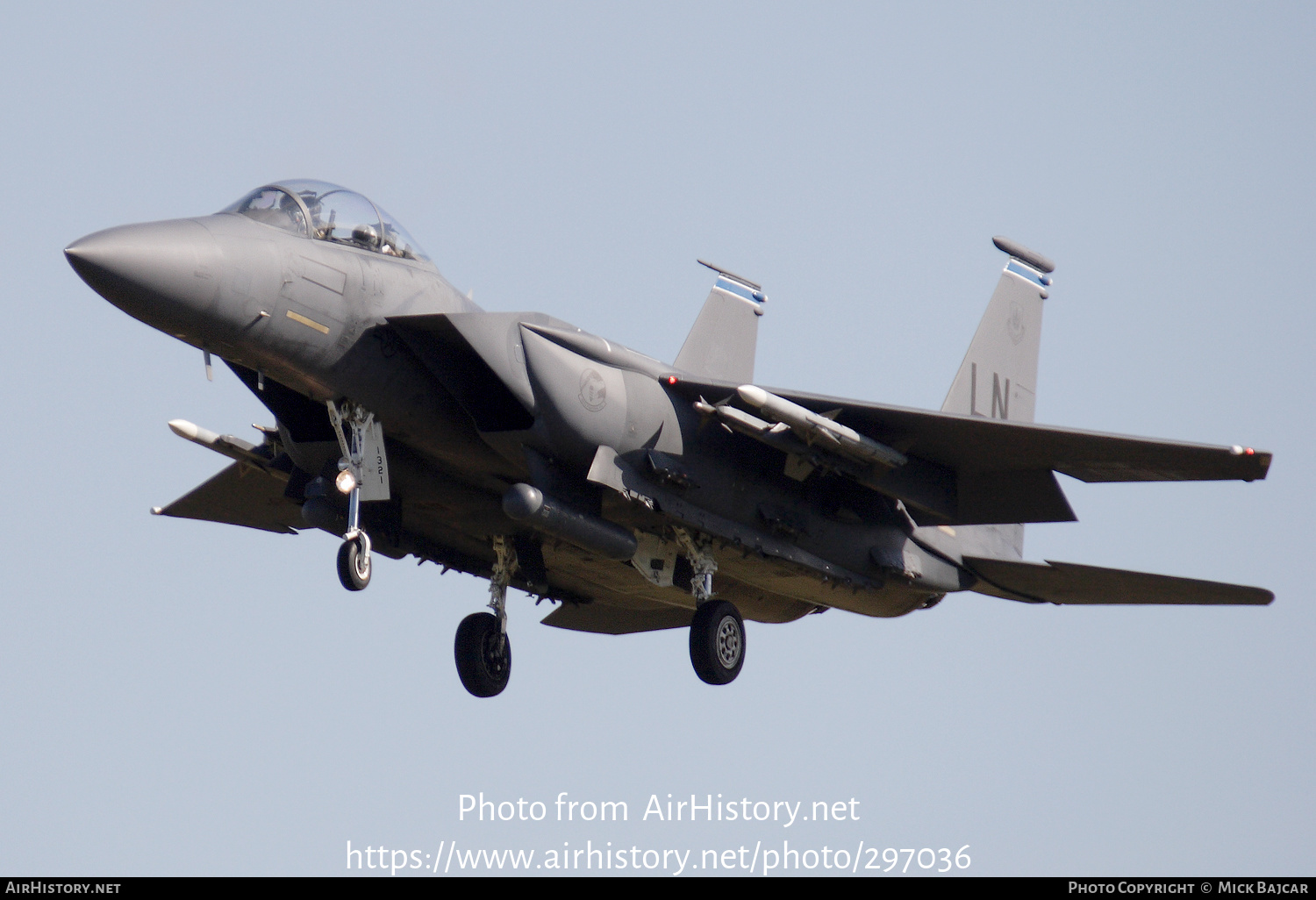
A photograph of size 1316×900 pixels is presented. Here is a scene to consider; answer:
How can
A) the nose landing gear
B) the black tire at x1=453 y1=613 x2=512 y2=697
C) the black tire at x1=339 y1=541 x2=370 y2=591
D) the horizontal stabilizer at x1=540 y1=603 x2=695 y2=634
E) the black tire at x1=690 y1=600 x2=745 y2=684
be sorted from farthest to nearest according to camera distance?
1. the horizontal stabilizer at x1=540 y1=603 x2=695 y2=634
2. the black tire at x1=453 y1=613 x2=512 y2=697
3. the black tire at x1=690 y1=600 x2=745 y2=684
4. the nose landing gear
5. the black tire at x1=339 y1=541 x2=370 y2=591

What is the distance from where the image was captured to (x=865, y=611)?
17.4 metres

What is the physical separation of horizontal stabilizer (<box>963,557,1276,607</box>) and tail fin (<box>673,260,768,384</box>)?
3.81m

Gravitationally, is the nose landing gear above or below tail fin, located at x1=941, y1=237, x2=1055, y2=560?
below

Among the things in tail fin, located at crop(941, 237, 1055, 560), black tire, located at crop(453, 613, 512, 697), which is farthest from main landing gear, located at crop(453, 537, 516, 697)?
tail fin, located at crop(941, 237, 1055, 560)

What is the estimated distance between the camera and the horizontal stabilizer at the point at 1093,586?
16216 mm

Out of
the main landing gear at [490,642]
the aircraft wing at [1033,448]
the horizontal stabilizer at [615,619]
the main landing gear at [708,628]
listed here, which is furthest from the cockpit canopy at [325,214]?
the horizontal stabilizer at [615,619]

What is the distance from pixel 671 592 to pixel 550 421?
3.32 metres

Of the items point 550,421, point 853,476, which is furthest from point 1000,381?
point 550,421

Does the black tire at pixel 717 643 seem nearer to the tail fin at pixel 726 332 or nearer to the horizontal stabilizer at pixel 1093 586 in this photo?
the horizontal stabilizer at pixel 1093 586

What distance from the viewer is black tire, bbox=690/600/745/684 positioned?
1534cm

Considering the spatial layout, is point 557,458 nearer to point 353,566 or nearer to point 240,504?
point 353,566

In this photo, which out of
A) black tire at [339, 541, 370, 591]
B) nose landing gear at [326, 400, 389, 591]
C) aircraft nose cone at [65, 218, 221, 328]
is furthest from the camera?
nose landing gear at [326, 400, 389, 591]

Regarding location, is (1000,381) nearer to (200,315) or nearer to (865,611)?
(865,611)

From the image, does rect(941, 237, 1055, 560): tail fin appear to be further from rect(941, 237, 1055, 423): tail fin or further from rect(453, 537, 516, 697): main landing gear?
rect(453, 537, 516, 697): main landing gear
